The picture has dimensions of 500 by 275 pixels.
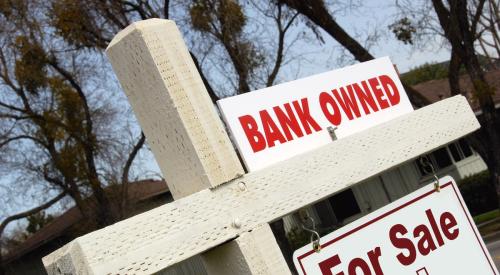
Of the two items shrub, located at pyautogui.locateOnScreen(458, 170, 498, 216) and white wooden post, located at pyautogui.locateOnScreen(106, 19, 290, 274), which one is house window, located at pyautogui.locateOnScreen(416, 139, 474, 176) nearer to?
shrub, located at pyautogui.locateOnScreen(458, 170, 498, 216)

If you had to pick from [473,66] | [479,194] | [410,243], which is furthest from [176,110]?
[479,194]

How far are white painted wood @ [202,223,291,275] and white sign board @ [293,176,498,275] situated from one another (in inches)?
3.6

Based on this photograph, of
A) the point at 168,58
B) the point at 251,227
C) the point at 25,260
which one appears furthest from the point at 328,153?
the point at 25,260

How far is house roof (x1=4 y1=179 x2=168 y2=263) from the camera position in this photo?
25.1 m

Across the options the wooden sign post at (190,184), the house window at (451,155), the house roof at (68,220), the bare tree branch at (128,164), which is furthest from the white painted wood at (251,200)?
the house window at (451,155)

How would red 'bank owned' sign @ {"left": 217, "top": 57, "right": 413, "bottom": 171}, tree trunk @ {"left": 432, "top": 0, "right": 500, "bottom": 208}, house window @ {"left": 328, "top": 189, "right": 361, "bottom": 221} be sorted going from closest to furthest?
red 'bank owned' sign @ {"left": 217, "top": 57, "right": 413, "bottom": 171} → tree trunk @ {"left": 432, "top": 0, "right": 500, "bottom": 208} → house window @ {"left": 328, "top": 189, "right": 361, "bottom": 221}

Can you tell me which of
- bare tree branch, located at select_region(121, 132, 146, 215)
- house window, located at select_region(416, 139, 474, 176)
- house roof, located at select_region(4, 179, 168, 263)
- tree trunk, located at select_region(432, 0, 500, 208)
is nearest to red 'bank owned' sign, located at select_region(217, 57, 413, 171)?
tree trunk, located at select_region(432, 0, 500, 208)

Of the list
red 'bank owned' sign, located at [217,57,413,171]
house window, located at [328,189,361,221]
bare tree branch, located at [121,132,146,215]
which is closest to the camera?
red 'bank owned' sign, located at [217,57,413,171]

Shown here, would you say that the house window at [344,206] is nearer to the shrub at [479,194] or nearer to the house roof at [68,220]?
the shrub at [479,194]

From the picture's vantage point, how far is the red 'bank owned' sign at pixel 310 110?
5.71ft

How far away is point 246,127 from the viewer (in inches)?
68.9

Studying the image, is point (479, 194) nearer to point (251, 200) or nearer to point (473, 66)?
point (473, 66)

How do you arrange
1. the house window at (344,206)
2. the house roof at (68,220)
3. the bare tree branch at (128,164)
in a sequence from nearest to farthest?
the bare tree branch at (128,164) < the house window at (344,206) < the house roof at (68,220)

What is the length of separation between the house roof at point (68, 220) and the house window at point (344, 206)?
247 inches
